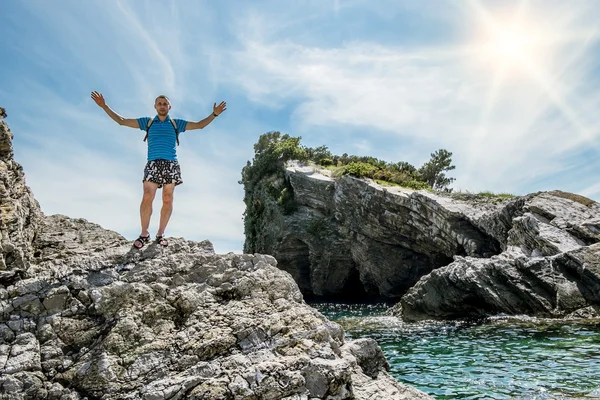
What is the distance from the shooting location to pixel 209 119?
799cm

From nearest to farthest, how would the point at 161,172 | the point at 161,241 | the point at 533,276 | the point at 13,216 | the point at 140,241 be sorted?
the point at 13,216 → the point at 140,241 → the point at 161,241 → the point at 161,172 → the point at 533,276

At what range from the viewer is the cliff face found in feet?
70.2

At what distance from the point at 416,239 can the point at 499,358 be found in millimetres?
23979

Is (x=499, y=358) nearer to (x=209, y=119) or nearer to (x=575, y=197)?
(x=209, y=119)

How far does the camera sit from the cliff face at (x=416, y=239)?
21391 mm

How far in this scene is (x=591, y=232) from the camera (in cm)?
2148

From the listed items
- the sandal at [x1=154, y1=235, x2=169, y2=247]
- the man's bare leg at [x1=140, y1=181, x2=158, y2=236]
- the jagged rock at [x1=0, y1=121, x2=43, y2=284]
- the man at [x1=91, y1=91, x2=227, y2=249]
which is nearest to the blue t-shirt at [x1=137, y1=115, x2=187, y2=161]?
the man at [x1=91, y1=91, x2=227, y2=249]

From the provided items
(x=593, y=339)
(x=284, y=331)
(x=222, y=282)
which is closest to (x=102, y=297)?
(x=222, y=282)

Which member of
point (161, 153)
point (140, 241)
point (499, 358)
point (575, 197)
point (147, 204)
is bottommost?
point (499, 358)

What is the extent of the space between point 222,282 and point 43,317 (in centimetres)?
241

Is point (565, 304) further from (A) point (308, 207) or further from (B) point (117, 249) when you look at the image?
(A) point (308, 207)

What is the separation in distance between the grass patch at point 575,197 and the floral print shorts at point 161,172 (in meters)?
25.5

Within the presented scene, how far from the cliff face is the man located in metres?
17.8

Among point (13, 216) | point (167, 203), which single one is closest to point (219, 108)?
point (167, 203)
